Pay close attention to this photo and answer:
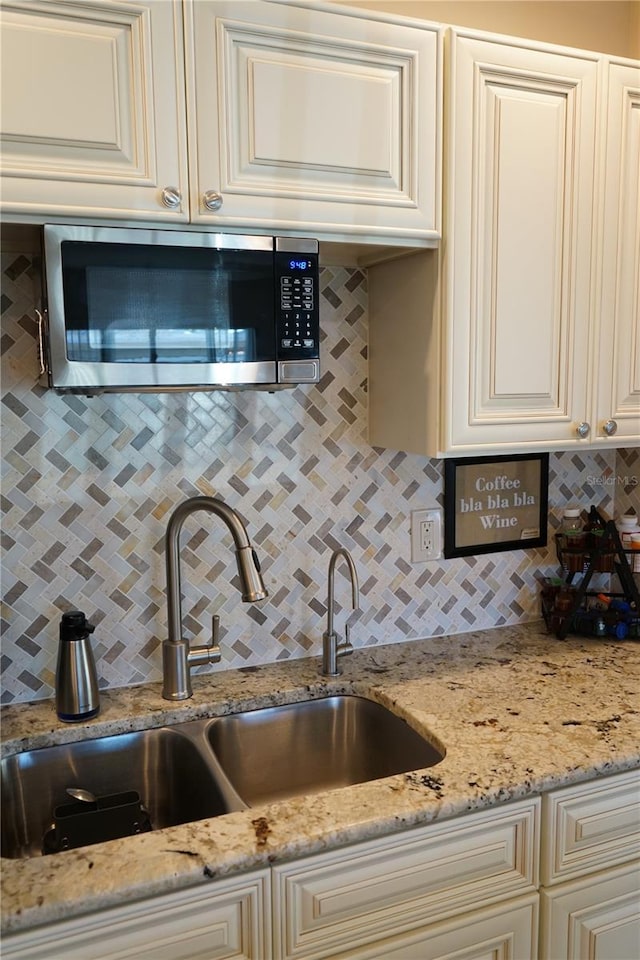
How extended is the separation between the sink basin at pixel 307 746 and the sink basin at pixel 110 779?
3.7 inches

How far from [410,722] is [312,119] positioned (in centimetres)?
120

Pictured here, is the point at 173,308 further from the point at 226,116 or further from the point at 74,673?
the point at 74,673

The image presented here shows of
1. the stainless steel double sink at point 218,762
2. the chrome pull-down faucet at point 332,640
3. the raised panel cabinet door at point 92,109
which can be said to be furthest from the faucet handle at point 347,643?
the raised panel cabinet door at point 92,109

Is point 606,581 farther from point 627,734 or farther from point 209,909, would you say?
point 209,909

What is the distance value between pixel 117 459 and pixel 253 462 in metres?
0.32

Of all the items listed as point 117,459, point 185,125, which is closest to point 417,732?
point 117,459

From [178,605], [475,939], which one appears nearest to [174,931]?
[475,939]

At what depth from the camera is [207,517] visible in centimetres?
180

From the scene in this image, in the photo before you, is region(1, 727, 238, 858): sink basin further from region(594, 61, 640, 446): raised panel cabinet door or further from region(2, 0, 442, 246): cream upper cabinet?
region(594, 61, 640, 446): raised panel cabinet door

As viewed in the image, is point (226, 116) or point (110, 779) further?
point (110, 779)

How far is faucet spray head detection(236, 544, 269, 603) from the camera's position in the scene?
152 cm

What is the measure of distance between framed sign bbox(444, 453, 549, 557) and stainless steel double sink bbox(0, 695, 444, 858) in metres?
0.57

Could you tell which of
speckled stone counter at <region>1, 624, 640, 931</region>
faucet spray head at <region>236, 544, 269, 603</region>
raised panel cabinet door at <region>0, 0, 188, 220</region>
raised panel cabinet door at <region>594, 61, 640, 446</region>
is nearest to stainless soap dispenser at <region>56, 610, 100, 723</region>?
speckled stone counter at <region>1, 624, 640, 931</region>

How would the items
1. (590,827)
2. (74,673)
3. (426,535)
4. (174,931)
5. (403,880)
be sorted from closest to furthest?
1. (174,931)
2. (403,880)
3. (590,827)
4. (74,673)
5. (426,535)
